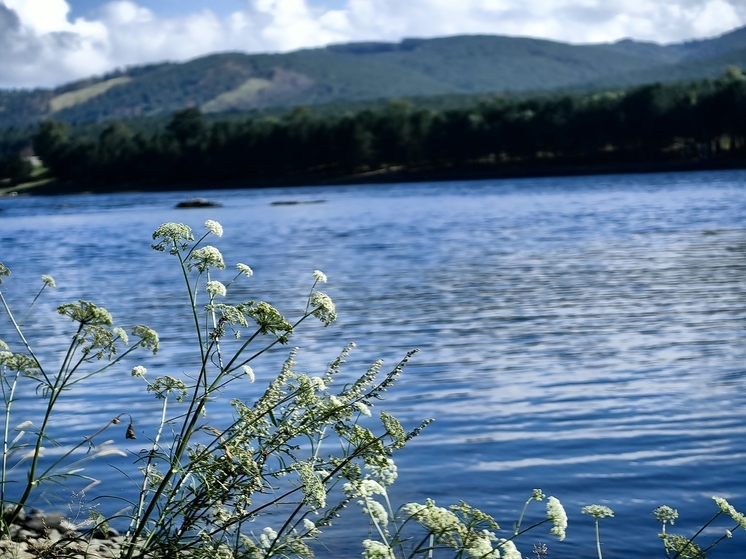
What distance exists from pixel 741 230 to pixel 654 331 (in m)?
24.3

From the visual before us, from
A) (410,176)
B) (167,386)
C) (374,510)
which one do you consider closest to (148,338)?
(167,386)

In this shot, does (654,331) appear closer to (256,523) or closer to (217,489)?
(256,523)

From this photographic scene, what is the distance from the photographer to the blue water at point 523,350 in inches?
403

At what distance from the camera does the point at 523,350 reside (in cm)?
1739

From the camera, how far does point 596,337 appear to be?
18.5 meters

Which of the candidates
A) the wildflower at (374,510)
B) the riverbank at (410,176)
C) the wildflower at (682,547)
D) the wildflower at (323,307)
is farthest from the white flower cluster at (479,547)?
the riverbank at (410,176)

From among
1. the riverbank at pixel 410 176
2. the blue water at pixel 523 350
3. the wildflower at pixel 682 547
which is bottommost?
the riverbank at pixel 410 176

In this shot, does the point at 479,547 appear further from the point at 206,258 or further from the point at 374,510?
the point at 206,258

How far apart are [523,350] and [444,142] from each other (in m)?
129

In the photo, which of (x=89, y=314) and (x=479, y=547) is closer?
(x=479, y=547)

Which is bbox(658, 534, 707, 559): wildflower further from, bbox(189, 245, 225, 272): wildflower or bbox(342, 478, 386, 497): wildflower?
bbox(189, 245, 225, 272): wildflower

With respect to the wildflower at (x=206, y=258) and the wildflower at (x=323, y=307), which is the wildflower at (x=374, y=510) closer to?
the wildflower at (x=323, y=307)

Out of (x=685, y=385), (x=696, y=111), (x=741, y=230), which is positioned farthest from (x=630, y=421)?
(x=696, y=111)

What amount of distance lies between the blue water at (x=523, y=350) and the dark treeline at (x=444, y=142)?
268ft
